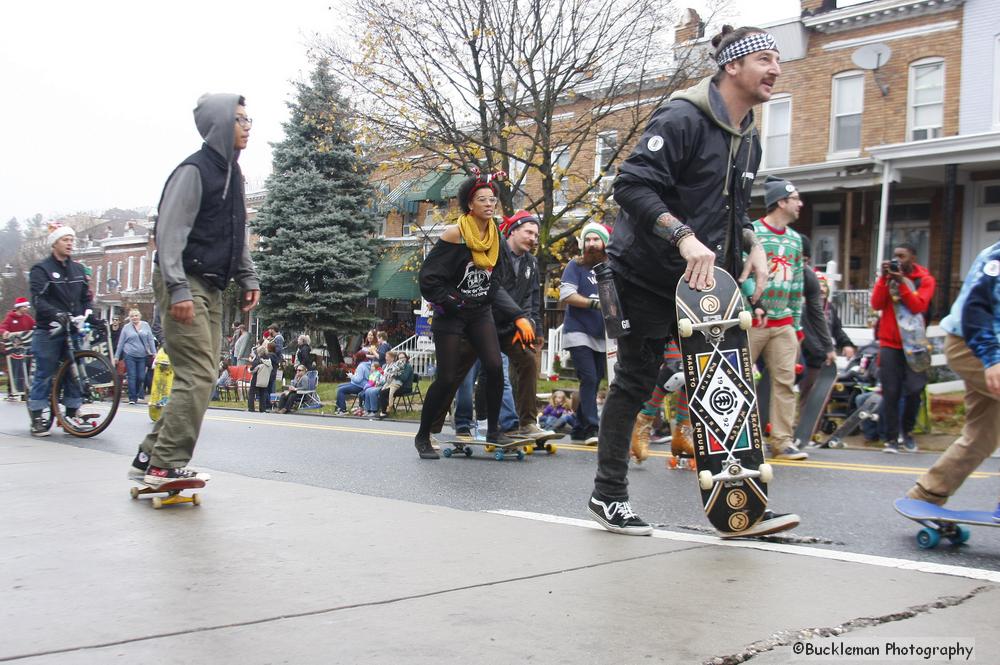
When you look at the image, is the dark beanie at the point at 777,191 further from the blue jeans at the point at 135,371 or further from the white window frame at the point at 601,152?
the blue jeans at the point at 135,371

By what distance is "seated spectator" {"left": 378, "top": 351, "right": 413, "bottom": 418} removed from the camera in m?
16.5

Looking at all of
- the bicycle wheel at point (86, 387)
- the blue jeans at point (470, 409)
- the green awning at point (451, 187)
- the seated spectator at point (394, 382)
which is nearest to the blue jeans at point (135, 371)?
the seated spectator at point (394, 382)

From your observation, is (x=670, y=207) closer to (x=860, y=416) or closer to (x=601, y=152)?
(x=860, y=416)

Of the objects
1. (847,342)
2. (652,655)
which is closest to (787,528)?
(652,655)

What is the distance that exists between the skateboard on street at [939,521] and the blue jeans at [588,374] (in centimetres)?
470

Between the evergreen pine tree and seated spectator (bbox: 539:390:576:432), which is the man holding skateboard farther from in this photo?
the evergreen pine tree

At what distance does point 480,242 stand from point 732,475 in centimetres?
382

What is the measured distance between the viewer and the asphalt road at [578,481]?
14.1ft

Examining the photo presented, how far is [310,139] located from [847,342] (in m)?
29.4

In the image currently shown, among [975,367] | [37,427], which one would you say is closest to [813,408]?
[975,367]

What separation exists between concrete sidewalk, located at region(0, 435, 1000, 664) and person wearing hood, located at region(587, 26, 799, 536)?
17.5 inches

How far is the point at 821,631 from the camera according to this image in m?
2.53

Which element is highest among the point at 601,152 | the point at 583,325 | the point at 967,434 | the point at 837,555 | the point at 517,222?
the point at 601,152

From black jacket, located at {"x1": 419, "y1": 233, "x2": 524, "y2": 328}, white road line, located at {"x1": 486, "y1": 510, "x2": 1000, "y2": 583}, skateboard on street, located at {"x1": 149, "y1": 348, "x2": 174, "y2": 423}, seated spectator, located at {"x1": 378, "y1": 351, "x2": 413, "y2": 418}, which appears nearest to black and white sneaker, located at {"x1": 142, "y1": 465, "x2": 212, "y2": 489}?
white road line, located at {"x1": 486, "y1": 510, "x2": 1000, "y2": 583}
